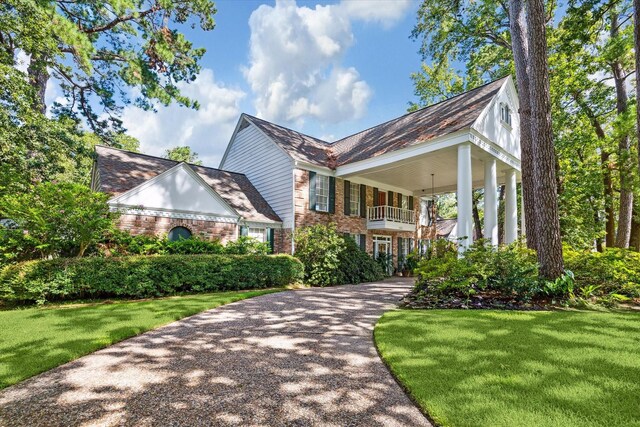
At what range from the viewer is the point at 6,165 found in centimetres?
977

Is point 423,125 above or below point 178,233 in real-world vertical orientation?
above

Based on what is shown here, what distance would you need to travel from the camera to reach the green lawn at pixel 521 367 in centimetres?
223

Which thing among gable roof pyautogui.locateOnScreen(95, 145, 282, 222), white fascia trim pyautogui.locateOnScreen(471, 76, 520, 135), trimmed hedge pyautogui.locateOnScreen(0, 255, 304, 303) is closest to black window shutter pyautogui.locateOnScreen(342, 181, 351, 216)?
gable roof pyautogui.locateOnScreen(95, 145, 282, 222)

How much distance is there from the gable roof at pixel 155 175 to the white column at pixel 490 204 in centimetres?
836

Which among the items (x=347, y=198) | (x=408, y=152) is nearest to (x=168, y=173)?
(x=347, y=198)

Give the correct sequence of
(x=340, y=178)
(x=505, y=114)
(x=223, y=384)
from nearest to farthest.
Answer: (x=223, y=384) → (x=505, y=114) → (x=340, y=178)

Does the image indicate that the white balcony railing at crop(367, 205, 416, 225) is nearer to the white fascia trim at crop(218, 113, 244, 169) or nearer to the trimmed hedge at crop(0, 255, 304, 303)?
the trimmed hedge at crop(0, 255, 304, 303)

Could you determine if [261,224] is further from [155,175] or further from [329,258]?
[155,175]

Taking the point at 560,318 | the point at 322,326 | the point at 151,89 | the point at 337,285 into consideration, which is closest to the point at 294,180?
the point at 337,285

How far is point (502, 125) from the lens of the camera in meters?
12.4

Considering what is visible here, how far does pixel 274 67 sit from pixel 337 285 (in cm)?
1091

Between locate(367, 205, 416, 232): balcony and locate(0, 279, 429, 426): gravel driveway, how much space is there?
10.9m

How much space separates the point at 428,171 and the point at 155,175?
11432mm

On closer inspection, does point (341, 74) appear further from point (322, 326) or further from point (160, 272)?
point (322, 326)
